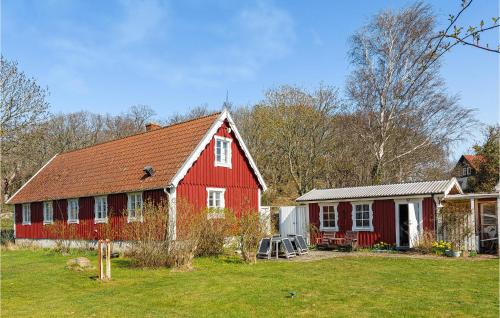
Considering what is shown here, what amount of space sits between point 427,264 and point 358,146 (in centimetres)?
1762

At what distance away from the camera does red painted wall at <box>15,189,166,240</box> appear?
2086cm

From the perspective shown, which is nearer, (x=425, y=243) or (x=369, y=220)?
(x=425, y=243)

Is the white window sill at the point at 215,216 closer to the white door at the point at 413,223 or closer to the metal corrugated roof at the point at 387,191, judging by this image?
the metal corrugated roof at the point at 387,191

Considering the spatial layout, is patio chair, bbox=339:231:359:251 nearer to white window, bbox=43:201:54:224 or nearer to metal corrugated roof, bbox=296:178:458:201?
metal corrugated roof, bbox=296:178:458:201

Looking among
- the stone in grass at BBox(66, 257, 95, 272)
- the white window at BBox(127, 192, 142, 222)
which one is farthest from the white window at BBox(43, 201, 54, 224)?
the stone in grass at BBox(66, 257, 95, 272)

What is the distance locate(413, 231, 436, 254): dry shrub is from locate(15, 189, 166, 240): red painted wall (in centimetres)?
1077

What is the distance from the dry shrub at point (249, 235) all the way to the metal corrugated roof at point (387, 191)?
6.84 metres

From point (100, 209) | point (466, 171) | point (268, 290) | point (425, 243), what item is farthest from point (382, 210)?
point (466, 171)

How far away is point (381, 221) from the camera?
2050 cm

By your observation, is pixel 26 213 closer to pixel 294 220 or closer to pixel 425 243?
pixel 294 220

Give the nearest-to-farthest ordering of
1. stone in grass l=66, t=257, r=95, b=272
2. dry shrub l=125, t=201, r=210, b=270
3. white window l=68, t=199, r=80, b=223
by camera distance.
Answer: dry shrub l=125, t=201, r=210, b=270
stone in grass l=66, t=257, r=95, b=272
white window l=68, t=199, r=80, b=223

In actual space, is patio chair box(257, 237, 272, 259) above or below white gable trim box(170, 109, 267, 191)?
below

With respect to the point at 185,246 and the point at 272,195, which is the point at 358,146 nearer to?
the point at 272,195

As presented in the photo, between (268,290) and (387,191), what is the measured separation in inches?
453
